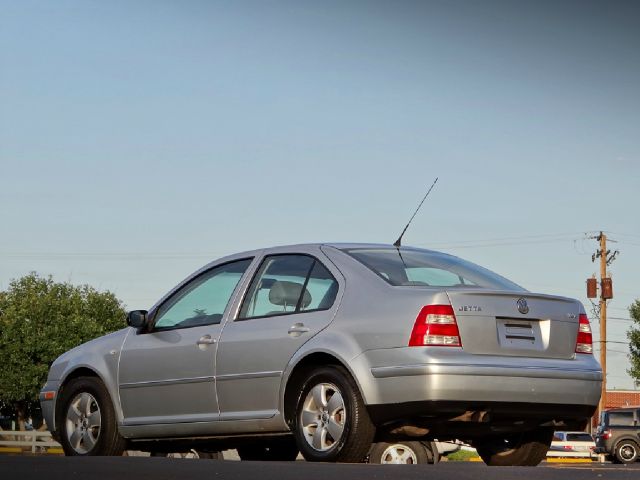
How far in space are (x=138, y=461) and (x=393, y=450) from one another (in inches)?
210

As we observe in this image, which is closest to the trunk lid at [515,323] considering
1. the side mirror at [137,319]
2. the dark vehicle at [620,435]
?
the side mirror at [137,319]

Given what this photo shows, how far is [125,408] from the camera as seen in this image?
9867mm

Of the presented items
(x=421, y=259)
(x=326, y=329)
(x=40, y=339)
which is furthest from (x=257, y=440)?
(x=40, y=339)

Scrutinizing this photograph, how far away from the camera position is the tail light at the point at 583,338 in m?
8.69

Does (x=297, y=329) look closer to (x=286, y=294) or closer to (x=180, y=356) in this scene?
(x=286, y=294)

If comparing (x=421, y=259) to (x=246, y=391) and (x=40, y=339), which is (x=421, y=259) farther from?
(x=40, y=339)

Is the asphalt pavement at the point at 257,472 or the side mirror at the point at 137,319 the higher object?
the side mirror at the point at 137,319

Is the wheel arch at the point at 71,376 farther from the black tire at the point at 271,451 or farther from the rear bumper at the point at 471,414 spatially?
the rear bumper at the point at 471,414

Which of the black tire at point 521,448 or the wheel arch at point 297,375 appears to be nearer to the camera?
the wheel arch at point 297,375

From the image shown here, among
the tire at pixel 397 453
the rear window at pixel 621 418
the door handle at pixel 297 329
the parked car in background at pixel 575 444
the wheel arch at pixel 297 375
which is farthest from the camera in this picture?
the parked car in background at pixel 575 444

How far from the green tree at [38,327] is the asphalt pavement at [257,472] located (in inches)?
2248

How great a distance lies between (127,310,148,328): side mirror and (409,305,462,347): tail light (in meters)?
2.79

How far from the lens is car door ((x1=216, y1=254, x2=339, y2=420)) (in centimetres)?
870

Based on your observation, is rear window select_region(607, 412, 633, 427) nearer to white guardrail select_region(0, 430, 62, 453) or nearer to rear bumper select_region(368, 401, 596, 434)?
white guardrail select_region(0, 430, 62, 453)
